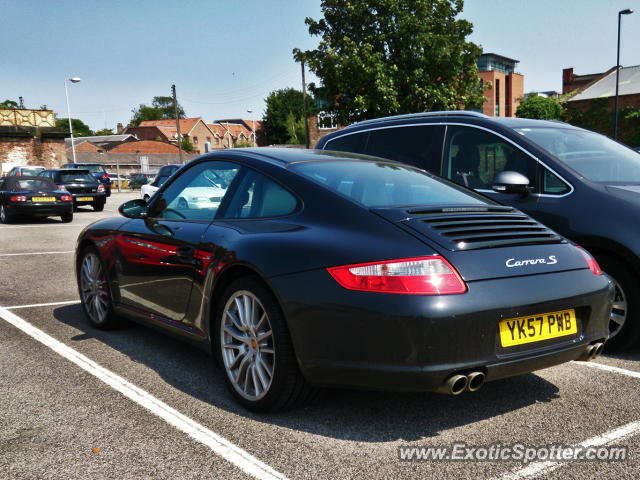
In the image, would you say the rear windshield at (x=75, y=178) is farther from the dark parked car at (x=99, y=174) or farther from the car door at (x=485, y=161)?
the car door at (x=485, y=161)

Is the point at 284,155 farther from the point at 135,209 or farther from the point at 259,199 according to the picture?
the point at 135,209

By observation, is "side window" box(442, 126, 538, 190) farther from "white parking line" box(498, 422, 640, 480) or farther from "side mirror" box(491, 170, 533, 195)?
"white parking line" box(498, 422, 640, 480)

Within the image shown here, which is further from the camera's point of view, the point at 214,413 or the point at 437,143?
the point at 437,143

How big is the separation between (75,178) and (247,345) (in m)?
20.6

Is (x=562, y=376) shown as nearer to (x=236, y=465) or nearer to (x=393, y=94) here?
(x=236, y=465)

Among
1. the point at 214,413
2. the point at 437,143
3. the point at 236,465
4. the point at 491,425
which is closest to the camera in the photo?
the point at 236,465

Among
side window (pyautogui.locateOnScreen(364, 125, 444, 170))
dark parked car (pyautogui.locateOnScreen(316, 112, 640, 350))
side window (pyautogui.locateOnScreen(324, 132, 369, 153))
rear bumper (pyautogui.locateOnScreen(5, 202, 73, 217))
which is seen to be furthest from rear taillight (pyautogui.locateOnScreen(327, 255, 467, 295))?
rear bumper (pyautogui.locateOnScreen(5, 202, 73, 217))

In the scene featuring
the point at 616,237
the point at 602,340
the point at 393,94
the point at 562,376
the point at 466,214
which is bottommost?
the point at 562,376

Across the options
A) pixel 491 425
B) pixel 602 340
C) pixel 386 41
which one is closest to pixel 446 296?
pixel 491 425

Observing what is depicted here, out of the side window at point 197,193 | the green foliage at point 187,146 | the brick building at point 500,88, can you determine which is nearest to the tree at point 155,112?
the green foliage at point 187,146

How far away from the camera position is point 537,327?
2.96 metres

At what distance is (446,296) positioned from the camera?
2.71m

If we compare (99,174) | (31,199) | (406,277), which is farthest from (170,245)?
(99,174)

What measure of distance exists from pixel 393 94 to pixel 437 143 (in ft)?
80.3
